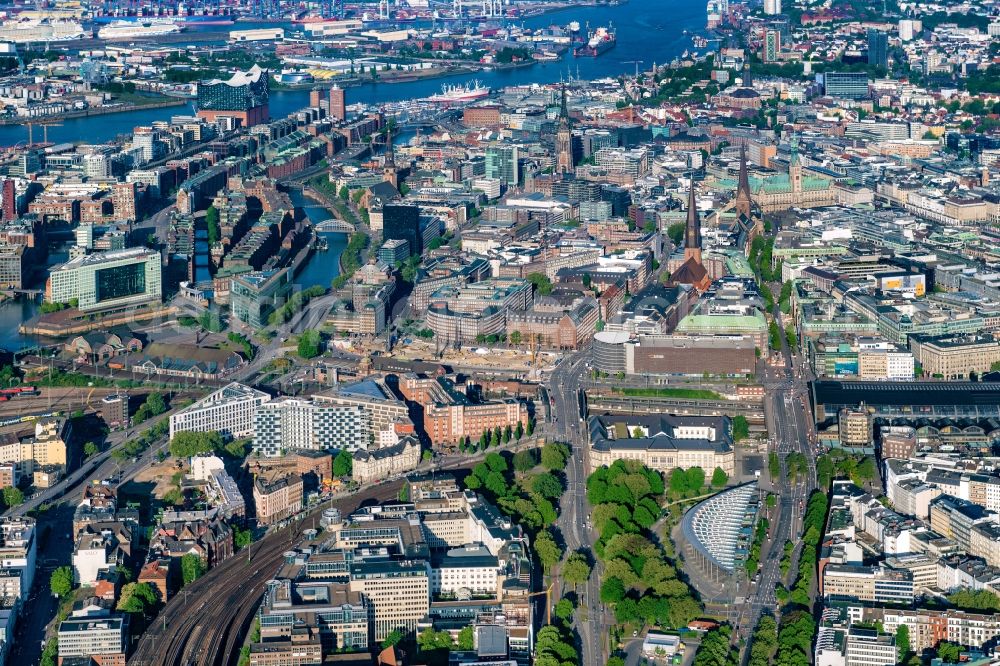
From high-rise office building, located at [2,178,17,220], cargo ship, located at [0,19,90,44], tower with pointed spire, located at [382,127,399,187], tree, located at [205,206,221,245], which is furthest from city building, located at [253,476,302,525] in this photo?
cargo ship, located at [0,19,90,44]

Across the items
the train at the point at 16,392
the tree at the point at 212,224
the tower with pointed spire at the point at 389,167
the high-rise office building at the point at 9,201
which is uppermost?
the high-rise office building at the point at 9,201

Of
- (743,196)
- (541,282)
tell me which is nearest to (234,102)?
(743,196)

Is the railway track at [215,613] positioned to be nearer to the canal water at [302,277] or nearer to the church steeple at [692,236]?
the canal water at [302,277]

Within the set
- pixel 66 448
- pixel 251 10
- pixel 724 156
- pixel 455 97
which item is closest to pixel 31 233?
pixel 66 448

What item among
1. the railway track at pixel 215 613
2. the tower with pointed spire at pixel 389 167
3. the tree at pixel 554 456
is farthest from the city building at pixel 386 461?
the tower with pointed spire at pixel 389 167

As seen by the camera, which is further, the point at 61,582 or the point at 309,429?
the point at 309,429

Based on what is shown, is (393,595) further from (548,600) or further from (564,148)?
(564,148)

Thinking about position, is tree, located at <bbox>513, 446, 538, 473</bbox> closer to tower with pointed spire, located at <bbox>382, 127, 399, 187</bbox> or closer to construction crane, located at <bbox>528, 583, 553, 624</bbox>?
construction crane, located at <bbox>528, 583, 553, 624</bbox>

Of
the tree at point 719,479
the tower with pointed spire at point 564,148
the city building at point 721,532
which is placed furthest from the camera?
the tower with pointed spire at point 564,148
